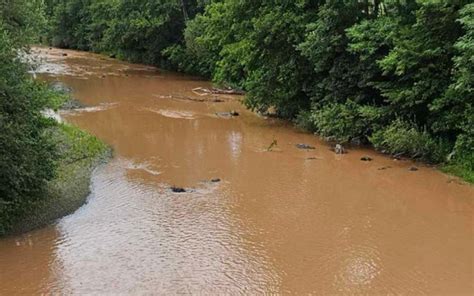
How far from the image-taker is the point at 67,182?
14492mm

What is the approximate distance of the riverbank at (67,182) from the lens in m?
12.1

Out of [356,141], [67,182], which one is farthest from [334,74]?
[67,182]

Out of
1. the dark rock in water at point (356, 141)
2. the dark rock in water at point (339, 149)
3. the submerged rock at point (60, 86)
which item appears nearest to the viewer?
the dark rock in water at point (339, 149)

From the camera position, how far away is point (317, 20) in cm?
2041

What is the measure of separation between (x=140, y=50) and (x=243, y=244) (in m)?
37.2

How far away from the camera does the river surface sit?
9.98 meters

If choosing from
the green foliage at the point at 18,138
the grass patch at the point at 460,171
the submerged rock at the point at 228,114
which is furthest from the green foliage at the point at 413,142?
the green foliage at the point at 18,138

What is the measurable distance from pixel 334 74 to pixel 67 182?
33.1 ft

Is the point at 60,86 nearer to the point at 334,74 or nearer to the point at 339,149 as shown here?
the point at 334,74

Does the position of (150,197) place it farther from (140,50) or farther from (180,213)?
(140,50)

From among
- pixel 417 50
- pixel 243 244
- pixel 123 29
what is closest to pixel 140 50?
pixel 123 29

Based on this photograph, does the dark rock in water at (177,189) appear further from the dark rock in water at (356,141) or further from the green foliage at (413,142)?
the dark rock in water at (356,141)

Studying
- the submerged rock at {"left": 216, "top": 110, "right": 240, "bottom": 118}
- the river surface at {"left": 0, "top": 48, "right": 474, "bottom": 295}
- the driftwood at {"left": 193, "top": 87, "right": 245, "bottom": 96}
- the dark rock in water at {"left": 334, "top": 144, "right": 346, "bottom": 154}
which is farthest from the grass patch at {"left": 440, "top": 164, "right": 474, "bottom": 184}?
the driftwood at {"left": 193, "top": 87, "right": 245, "bottom": 96}

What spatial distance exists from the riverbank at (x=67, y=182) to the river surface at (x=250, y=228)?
29 centimetres
